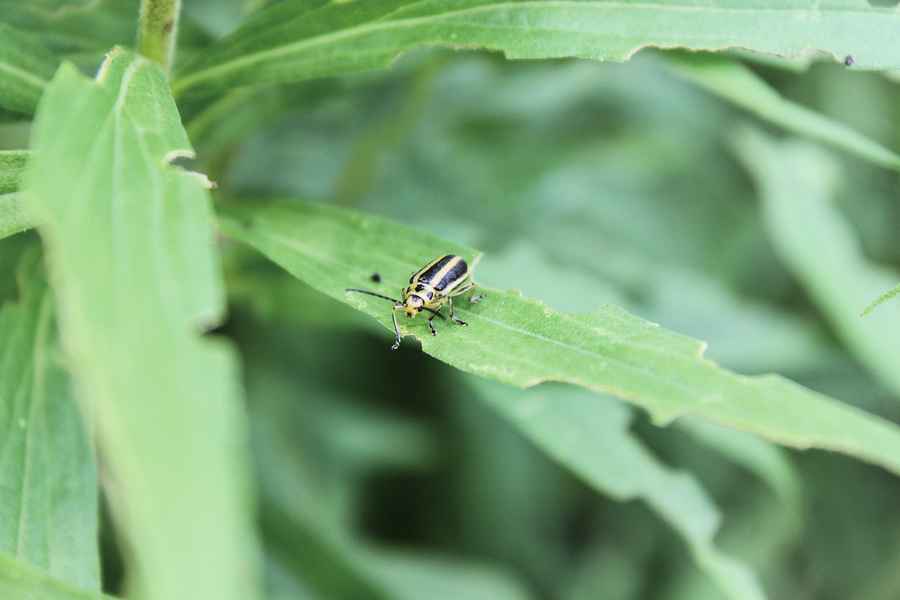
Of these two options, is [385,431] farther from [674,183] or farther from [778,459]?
[674,183]

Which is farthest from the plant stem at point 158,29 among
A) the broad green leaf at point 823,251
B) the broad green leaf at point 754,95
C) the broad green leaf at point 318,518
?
the broad green leaf at point 823,251

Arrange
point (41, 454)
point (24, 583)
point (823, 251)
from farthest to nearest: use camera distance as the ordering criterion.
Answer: point (823, 251)
point (41, 454)
point (24, 583)


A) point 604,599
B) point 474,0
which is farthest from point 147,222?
point 604,599

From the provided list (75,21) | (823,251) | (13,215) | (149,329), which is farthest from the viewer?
(823,251)

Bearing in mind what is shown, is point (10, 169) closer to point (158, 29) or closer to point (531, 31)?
point (158, 29)

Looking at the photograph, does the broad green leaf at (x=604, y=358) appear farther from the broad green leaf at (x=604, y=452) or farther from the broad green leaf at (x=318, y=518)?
the broad green leaf at (x=318, y=518)

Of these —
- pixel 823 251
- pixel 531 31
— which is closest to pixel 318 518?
pixel 531 31
